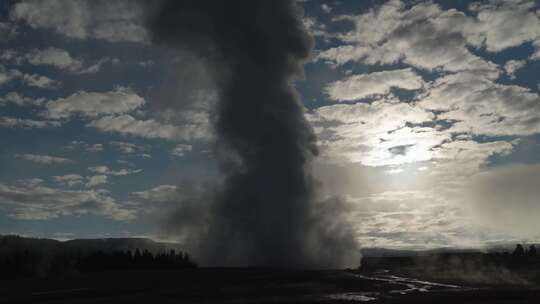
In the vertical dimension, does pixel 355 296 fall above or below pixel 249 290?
below

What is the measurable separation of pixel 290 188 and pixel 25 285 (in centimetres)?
3153

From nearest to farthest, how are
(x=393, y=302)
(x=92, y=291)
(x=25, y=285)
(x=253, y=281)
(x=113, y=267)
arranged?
(x=393, y=302) → (x=92, y=291) → (x=253, y=281) → (x=25, y=285) → (x=113, y=267)

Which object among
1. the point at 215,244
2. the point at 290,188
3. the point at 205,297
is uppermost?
the point at 290,188

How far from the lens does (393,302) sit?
32.1 metres

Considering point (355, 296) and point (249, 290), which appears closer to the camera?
point (355, 296)

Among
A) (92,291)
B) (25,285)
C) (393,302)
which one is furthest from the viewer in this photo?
(25,285)

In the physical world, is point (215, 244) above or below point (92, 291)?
above

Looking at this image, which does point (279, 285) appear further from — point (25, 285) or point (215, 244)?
point (215, 244)

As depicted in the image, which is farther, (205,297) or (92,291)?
(92,291)

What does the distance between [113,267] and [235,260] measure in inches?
1046

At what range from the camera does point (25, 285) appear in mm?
47750

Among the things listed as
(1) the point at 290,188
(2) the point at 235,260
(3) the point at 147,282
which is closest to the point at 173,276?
(3) the point at 147,282

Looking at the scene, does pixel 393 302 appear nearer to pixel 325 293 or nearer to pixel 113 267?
pixel 325 293

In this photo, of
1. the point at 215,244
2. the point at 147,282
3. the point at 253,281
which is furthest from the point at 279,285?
the point at 215,244
